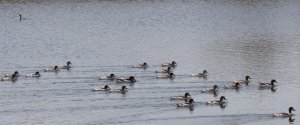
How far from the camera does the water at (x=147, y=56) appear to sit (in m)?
52.0

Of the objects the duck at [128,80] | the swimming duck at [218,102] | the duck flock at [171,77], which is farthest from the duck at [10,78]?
the swimming duck at [218,102]

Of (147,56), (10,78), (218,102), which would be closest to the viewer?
(218,102)

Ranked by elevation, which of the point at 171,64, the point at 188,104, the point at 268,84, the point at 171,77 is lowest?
the point at 188,104

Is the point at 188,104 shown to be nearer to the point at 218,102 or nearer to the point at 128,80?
the point at 218,102

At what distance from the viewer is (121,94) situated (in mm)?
56969

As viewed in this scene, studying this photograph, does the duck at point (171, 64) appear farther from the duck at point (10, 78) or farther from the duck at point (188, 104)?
the duck at point (188, 104)

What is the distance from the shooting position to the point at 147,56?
235 ft

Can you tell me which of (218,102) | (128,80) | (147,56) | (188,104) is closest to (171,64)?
(147,56)

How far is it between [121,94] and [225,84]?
23.0 feet

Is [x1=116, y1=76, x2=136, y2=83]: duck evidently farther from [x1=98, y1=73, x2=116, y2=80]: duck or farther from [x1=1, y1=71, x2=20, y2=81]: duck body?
[x1=1, y1=71, x2=20, y2=81]: duck body

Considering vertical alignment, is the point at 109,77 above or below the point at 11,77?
below

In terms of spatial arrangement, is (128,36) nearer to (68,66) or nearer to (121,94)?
(68,66)

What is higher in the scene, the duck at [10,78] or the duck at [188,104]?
the duck at [10,78]

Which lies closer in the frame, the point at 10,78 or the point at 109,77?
the point at 10,78
